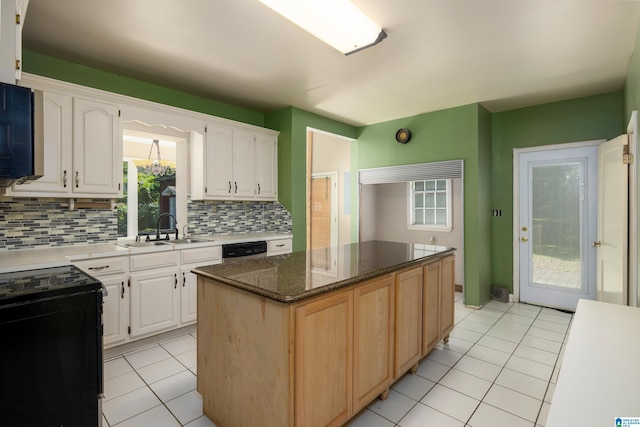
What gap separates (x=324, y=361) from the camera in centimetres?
160

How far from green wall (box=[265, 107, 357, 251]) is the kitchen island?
1.93 metres

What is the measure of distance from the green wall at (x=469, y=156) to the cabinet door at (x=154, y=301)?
3468mm

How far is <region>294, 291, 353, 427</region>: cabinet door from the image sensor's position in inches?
57.9

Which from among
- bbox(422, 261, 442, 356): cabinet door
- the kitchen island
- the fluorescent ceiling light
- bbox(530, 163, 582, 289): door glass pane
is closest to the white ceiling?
the fluorescent ceiling light

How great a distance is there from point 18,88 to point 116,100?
1.66m

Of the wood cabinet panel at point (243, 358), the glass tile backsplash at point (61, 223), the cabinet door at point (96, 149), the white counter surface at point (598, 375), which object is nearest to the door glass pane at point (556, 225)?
the white counter surface at point (598, 375)

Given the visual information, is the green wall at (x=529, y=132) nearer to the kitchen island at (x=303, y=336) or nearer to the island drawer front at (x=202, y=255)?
the kitchen island at (x=303, y=336)

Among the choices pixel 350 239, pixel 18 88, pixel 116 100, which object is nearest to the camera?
pixel 18 88

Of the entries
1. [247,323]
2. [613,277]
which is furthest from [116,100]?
[613,277]

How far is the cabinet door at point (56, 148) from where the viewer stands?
2.51 metres

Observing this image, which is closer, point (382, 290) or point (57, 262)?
point (382, 290)

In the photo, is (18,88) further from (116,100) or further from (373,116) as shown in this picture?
(373,116)

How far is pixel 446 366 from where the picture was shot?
2.58 metres

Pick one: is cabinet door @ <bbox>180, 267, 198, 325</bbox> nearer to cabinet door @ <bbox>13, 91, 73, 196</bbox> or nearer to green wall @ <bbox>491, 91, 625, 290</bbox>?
cabinet door @ <bbox>13, 91, 73, 196</bbox>
